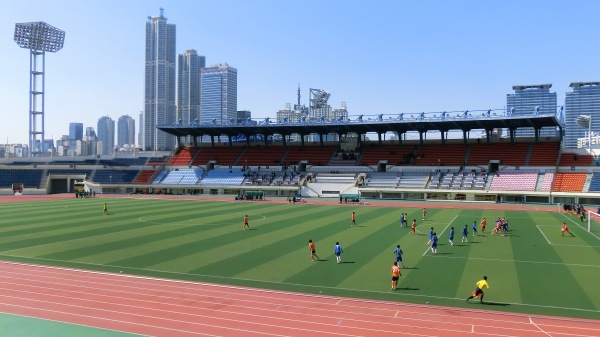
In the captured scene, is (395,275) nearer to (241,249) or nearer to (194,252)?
(241,249)

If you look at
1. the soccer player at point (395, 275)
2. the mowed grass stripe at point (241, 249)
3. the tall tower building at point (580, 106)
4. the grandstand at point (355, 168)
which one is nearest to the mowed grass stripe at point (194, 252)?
the mowed grass stripe at point (241, 249)

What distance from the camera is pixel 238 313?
15.9 meters

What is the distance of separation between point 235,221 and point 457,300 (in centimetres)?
2584

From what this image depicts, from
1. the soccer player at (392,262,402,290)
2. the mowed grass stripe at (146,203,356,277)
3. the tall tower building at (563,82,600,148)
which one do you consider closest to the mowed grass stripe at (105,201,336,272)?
the mowed grass stripe at (146,203,356,277)

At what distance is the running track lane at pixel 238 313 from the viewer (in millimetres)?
14320

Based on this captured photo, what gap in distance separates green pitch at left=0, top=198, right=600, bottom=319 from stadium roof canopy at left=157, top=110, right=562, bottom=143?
29.0 metres

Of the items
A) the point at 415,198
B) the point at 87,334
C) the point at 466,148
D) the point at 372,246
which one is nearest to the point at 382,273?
the point at 372,246

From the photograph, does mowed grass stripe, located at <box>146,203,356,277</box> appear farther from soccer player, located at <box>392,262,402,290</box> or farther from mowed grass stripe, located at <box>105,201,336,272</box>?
soccer player, located at <box>392,262,402,290</box>

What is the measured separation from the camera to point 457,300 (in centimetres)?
1720

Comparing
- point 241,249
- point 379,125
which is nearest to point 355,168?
point 379,125

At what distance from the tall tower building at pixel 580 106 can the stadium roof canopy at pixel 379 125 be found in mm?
98250

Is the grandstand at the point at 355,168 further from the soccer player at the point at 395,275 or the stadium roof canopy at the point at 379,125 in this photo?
the soccer player at the point at 395,275

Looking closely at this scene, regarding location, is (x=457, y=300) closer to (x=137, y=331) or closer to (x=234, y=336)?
(x=234, y=336)

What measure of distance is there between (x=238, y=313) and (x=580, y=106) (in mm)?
177523
